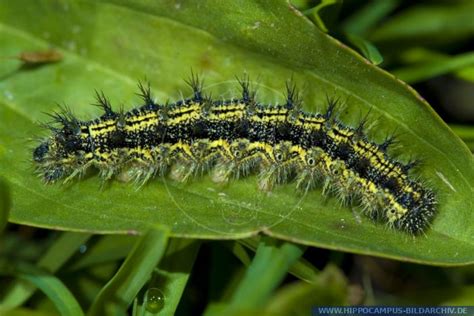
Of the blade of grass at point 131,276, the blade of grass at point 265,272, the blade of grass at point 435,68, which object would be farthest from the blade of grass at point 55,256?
the blade of grass at point 435,68

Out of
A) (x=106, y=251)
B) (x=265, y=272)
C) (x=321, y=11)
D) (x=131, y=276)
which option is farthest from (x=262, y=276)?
(x=321, y=11)

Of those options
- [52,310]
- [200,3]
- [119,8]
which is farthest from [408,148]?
[52,310]

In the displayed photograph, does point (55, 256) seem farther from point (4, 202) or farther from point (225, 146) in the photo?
point (225, 146)

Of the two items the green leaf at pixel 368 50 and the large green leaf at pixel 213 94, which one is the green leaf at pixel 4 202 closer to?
the large green leaf at pixel 213 94

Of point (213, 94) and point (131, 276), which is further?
point (213, 94)

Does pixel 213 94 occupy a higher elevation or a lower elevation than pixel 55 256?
higher

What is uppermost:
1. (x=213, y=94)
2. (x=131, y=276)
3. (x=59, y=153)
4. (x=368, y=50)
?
(x=368, y=50)

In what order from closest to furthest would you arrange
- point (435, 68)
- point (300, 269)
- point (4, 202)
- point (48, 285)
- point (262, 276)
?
point (262, 276), point (4, 202), point (300, 269), point (48, 285), point (435, 68)

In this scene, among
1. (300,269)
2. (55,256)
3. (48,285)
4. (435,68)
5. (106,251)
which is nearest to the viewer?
(300,269)
